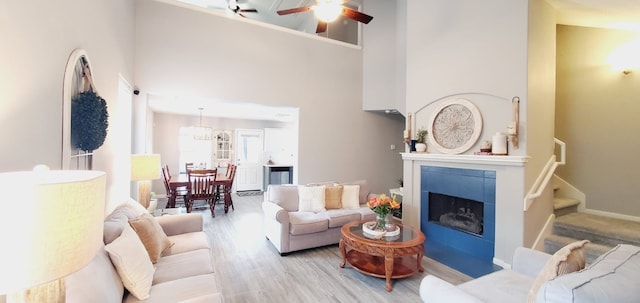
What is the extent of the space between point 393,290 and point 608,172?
11.7ft

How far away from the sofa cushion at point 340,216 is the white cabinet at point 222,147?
16.3ft

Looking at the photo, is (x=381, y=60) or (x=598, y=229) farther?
(x=381, y=60)

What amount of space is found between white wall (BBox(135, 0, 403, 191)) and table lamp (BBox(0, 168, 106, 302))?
13.3 feet

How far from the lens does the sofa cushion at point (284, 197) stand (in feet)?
12.8

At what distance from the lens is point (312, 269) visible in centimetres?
307

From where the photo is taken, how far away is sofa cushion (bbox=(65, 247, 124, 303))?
4.03ft

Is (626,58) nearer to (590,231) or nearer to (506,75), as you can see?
(506,75)

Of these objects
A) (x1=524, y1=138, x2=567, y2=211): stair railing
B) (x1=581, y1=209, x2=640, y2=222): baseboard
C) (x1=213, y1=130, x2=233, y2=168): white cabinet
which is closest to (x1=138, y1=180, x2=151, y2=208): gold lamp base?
(x1=213, y1=130, x2=233, y2=168): white cabinet

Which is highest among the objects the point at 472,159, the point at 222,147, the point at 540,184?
the point at 222,147

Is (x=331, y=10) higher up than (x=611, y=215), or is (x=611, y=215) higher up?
(x=331, y=10)

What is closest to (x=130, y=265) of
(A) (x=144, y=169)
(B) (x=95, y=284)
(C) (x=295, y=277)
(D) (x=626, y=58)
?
(B) (x=95, y=284)

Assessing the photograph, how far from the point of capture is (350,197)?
421 cm

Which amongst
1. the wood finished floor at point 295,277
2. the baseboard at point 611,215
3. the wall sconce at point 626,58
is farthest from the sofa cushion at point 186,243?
the wall sconce at point 626,58

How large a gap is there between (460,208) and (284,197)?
101 inches
